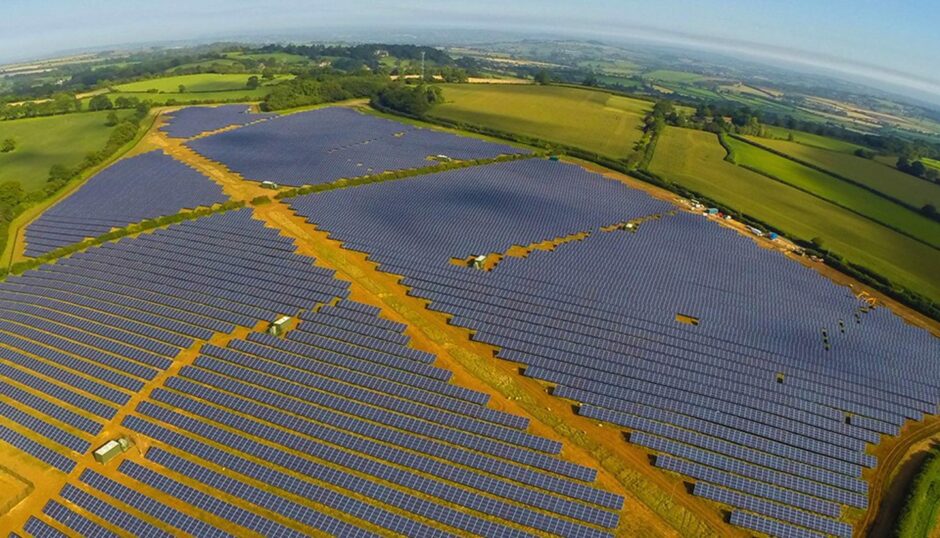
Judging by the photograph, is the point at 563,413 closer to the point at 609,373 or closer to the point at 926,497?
the point at 609,373

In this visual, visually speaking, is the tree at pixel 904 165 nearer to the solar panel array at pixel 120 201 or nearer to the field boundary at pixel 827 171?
the field boundary at pixel 827 171

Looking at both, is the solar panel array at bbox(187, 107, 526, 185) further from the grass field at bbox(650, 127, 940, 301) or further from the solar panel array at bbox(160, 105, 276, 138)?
the grass field at bbox(650, 127, 940, 301)

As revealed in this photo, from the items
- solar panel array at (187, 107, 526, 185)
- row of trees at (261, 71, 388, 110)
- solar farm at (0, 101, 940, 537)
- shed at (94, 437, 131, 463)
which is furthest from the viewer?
row of trees at (261, 71, 388, 110)

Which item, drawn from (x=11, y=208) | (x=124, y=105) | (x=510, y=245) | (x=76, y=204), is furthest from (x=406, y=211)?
(x=124, y=105)

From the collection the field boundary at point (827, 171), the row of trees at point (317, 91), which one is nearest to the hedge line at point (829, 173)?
the field boundary at point (827, 171)

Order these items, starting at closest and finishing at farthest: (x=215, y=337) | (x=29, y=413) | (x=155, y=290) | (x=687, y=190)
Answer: (x=29, y=413)
(x=215, y=337)
(x=155, y=290)
(x=687, y=190)

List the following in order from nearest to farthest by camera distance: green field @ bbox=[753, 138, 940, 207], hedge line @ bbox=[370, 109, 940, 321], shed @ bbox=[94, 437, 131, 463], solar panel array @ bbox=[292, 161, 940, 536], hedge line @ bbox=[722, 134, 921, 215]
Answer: shed @ bbox=[94, 437, 131, 463], solar panel array @ bbox=[292, 161, 940, 536], hedge line @ bbox=[370, 109, 940, 321], hedge line @ bbox=[722, 134, 921, 215], green field @ bbox=[753, 138, 940, 207]

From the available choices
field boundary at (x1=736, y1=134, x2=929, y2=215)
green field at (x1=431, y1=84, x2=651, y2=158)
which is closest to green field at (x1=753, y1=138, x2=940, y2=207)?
field boundary at (x1=736, y1=134, x2=929, y2=215)
